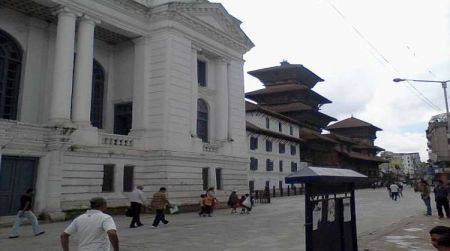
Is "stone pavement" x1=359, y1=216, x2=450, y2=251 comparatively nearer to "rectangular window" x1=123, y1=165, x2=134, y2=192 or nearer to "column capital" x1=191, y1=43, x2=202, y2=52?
"rectangular window" x1=123, y1=165, x2=134, y2=192

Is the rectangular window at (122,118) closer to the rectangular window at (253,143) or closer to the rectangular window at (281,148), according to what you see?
the rectangular window at (253,143)

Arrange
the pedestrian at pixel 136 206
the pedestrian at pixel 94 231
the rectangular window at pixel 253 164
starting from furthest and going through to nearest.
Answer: the rectangular window at pixel 253 164 → the pedestrian at pixel 136 206 → the pedestrian at pixel 94 231

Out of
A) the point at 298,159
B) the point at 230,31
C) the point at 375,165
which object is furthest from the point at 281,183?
the point at 375,165

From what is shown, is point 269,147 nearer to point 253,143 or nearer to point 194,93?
point 253,143

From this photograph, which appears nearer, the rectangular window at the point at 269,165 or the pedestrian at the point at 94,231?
the pedestrian at the point at 94,231

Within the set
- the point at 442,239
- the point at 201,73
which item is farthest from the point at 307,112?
the point at 442,239

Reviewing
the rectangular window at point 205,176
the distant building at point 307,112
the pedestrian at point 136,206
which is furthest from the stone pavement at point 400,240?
the distant building at point 307,112

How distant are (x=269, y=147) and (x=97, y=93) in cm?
2469

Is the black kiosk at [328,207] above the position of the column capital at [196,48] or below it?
below

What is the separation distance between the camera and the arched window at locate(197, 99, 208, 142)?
30.4m

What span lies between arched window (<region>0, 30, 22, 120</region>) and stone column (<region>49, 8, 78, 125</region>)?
2.27m

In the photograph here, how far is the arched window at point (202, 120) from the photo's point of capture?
30.4 meters

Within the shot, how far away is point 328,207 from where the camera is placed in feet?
25.9

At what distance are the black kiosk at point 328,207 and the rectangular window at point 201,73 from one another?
903 inches
